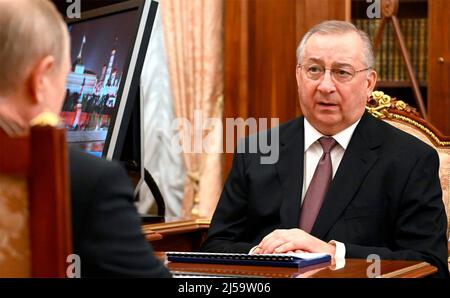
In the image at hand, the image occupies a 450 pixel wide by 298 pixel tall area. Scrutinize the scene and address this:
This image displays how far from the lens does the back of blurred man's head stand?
47.5 inches

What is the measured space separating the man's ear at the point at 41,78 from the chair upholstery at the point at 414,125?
6.64 ft

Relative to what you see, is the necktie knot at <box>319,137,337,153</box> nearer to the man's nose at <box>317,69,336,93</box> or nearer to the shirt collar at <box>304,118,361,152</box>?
the shirt collar at <box>304,118,361,152</box>

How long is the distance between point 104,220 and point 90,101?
55.1 inches

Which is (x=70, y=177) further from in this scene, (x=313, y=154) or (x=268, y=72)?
(x=268, y=72)

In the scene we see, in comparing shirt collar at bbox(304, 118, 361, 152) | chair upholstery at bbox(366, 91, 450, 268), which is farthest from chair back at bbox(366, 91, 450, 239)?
shirt collar at bbox(304, 118, 361, 152)

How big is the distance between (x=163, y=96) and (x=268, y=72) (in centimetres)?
73

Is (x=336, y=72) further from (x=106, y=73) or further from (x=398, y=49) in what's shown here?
(x=398, y=49)

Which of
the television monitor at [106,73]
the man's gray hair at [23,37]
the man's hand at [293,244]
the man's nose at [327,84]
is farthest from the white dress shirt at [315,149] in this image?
the man's gray hair at [23,37]

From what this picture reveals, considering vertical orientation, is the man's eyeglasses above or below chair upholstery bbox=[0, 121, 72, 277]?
above

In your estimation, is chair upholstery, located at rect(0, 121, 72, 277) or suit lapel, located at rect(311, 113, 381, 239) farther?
suit lapel, located at rect(311, 113, 381, 239)

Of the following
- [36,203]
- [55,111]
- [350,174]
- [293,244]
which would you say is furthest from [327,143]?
[36,203]

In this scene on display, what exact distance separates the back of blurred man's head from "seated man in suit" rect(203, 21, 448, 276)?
1.30 meters

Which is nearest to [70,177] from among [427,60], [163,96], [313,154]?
[313,154]

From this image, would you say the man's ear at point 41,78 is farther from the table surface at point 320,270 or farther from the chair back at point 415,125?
the chair back at point 415,125
